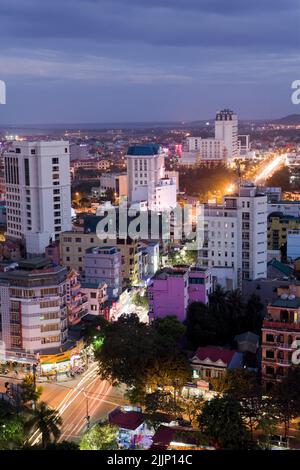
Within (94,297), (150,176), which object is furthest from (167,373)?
(150,176)

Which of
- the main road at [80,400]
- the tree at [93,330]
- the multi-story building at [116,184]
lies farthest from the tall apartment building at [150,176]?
the main road at [80,400]

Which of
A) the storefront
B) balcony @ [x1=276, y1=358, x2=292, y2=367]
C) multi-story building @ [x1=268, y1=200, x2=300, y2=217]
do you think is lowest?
the storefront

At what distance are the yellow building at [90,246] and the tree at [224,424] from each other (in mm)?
3932

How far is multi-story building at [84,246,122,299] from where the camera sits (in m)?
7.65

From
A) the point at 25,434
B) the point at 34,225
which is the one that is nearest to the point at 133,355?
the point at 25,434

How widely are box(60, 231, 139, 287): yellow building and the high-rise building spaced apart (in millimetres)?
16379

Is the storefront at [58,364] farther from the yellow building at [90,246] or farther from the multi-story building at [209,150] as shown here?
the multi-story building at [209,150]

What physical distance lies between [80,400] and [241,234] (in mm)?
3375

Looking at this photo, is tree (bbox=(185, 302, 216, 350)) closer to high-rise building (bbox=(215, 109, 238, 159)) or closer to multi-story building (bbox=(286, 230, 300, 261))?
multi-story building (bbox=(286, 230, 300, 261))

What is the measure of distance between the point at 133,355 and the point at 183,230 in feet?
19.5

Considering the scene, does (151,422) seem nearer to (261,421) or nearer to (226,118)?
(261,421)

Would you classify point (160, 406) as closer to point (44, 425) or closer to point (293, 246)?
point (44, 425)

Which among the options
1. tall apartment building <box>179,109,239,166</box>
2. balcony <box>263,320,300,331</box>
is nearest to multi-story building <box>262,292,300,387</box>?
balcony <box>263,320,300,331</box>

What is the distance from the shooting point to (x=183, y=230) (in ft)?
36.1
